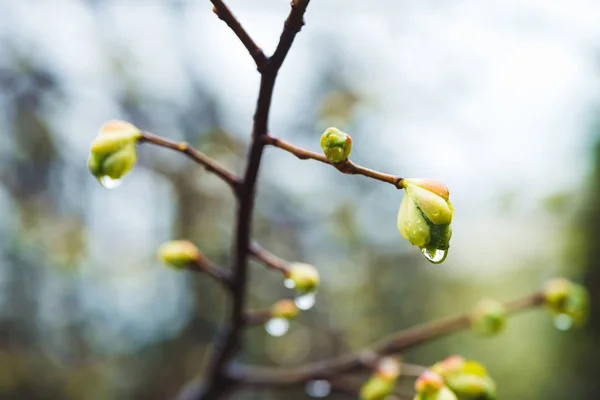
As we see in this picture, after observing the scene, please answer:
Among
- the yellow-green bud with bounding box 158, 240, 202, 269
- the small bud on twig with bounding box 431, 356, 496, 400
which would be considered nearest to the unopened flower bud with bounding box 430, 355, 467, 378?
the small bud on twig with bounding box 431, 356, 496, 400

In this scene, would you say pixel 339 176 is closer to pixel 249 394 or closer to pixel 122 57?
pixel 122 57

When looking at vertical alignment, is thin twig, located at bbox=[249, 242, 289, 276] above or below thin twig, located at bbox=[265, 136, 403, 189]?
above

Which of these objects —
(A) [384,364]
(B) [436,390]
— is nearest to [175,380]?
(A) [384,364]

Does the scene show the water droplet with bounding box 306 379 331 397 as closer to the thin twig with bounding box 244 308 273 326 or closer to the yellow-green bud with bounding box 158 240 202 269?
the thin twig with bounding box 244 308 273 326

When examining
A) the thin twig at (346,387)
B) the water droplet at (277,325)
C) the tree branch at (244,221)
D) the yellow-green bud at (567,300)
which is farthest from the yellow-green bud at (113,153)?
the yellow-green bud at (567,300)

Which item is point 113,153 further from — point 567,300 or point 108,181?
point 567,300

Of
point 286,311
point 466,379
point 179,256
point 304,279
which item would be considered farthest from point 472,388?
point 179,256
